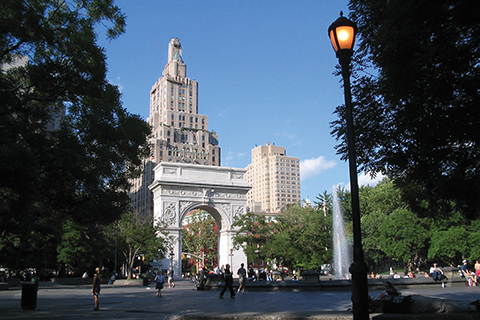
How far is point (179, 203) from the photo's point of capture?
46.8 meters

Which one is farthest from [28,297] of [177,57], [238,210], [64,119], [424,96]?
[177,57]

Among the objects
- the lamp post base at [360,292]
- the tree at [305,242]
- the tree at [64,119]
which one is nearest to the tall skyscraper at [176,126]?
the tree at [305,242]

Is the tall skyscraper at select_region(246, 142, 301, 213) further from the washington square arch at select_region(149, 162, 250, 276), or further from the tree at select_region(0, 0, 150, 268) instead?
Result: the tree at select_region(0, 0, 150, 268)

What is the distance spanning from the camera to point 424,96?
9.58 m

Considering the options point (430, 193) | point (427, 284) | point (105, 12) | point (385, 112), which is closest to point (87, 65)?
point (105, 12)

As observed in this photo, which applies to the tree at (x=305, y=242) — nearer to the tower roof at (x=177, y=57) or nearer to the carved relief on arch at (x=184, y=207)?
the carved relief on arch at (x=184, y=207)

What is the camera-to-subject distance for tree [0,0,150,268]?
10.7m

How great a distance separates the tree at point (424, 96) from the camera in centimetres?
845

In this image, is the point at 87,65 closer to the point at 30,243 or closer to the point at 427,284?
the point at 427,284

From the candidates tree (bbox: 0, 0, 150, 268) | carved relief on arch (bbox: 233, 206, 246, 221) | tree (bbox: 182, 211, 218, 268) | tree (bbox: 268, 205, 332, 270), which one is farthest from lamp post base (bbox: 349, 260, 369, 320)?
tree (bbox: 182, 211, 218, 268)

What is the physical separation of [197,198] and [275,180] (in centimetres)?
12807

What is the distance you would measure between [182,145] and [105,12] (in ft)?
318

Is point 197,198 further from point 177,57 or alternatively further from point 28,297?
point 177,57

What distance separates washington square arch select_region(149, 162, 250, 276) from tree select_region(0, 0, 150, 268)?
3143cm
